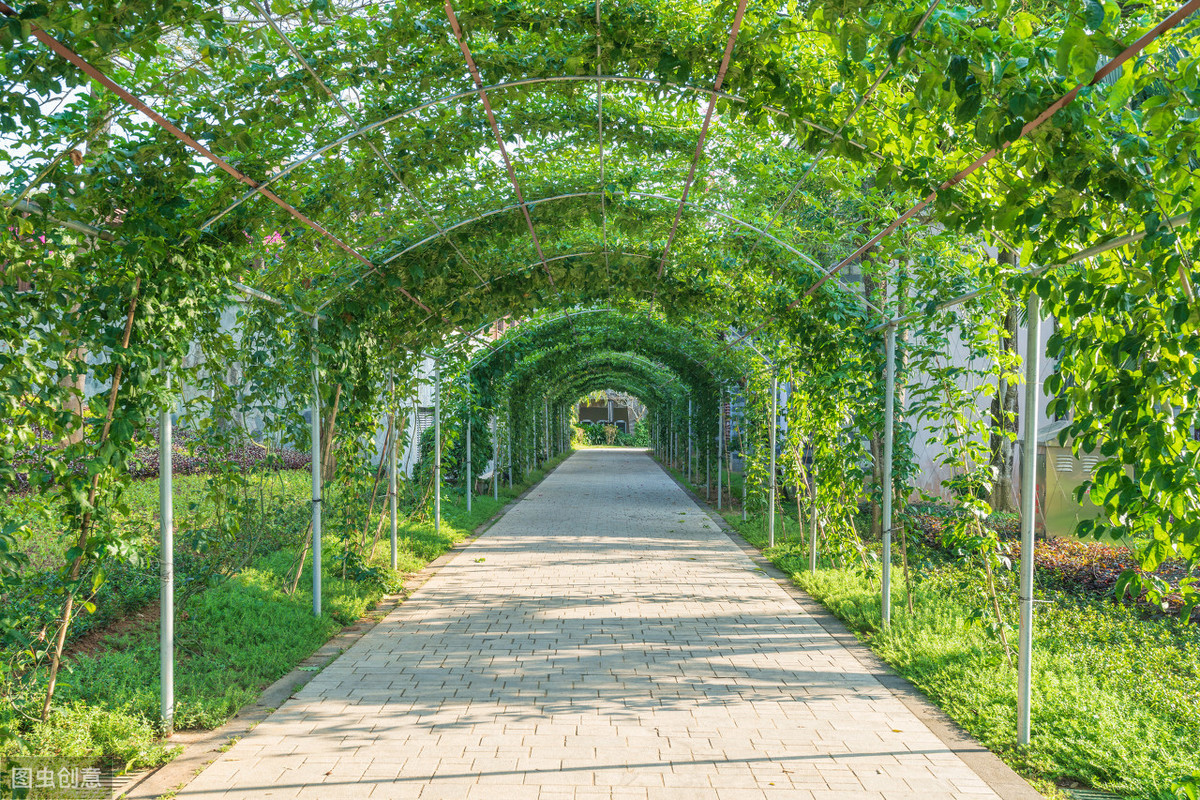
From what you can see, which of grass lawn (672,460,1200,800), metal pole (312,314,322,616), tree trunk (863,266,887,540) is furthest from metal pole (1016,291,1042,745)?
metal pole (312,314,322,616)

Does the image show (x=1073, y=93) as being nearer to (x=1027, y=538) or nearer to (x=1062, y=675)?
(x=1027, y=538)

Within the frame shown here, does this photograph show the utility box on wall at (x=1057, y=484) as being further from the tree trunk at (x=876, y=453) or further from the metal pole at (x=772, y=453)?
the metal pole at (x=772, y=453)

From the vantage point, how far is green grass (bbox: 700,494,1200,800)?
3.68m

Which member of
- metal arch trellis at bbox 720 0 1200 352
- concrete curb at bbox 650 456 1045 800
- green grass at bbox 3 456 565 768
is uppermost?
metal arch trellis at bbox 720 0 1200 352

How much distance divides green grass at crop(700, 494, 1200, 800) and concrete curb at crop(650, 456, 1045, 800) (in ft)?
0.18

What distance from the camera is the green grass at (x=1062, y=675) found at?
3684 mm

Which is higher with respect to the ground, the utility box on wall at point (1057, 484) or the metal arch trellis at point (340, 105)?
the metal arch trellis at point (340, 105)

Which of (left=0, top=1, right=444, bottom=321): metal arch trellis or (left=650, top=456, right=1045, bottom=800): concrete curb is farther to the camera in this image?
(left=650, top=456, right=1045, bottom=800): concrete curb

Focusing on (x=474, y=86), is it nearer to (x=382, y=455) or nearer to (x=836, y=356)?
(x=836, y=356)

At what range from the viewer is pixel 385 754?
3867 mm

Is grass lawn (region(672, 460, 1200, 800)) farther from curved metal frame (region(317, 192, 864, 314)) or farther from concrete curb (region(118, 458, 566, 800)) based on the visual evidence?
concrete curb (region(118, 458, 566, 800))

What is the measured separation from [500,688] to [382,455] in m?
4.64

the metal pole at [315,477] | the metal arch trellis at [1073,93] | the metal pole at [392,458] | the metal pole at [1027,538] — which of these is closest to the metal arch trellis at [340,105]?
the metal pole at [315,477]

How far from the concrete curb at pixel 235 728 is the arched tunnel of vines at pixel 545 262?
4 centimetres
